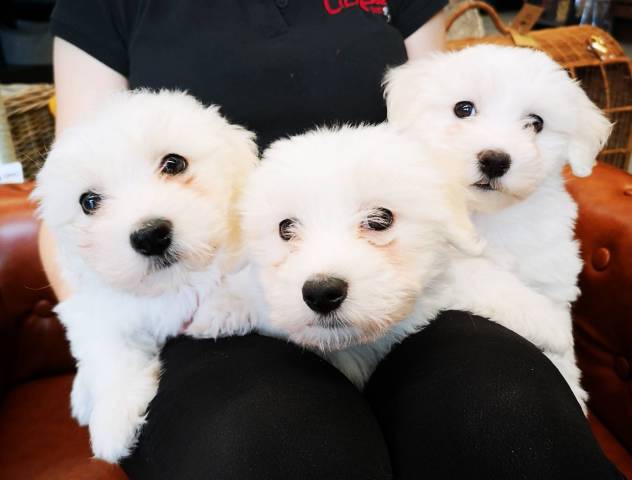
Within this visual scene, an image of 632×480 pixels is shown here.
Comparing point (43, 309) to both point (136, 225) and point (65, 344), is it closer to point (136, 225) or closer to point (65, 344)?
point (65, 344)

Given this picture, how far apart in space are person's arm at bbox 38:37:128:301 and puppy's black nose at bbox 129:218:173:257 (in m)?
0.54

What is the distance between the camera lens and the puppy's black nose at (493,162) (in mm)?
1196

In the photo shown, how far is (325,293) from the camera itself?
819 mm

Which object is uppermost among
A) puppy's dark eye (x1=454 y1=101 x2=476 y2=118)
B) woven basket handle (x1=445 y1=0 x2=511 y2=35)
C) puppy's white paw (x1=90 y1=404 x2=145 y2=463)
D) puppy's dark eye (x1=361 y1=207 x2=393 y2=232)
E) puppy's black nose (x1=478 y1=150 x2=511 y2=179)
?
puppy's dark eye (x1=361 y1=207 x2=393 y2=232)

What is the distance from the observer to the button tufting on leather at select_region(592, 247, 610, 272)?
1.40 meters

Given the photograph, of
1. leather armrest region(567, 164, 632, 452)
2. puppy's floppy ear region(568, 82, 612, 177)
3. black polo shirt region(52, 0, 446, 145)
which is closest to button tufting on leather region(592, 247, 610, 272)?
leather armrest region(567, 164, 632, 452)

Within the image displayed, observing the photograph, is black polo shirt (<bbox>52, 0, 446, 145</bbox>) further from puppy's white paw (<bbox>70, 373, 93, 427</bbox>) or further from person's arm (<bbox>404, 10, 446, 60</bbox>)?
puppy's white paw (<bbox>70, 373, 93, 427</bbox>)

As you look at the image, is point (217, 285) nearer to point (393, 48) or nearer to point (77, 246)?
point (77, 246)

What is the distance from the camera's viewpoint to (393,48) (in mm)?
1508

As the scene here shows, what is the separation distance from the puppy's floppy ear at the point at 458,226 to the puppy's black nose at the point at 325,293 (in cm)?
25

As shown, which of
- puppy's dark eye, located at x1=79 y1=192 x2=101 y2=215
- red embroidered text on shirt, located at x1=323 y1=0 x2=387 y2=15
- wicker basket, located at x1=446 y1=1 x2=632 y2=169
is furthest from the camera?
wicker basket, located at x1=446 y1=1 x2=632 y2=169

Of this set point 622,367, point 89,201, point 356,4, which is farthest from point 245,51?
point 622,367

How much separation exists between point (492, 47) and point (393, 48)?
279 millimetres

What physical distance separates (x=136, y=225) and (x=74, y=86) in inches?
25.4
